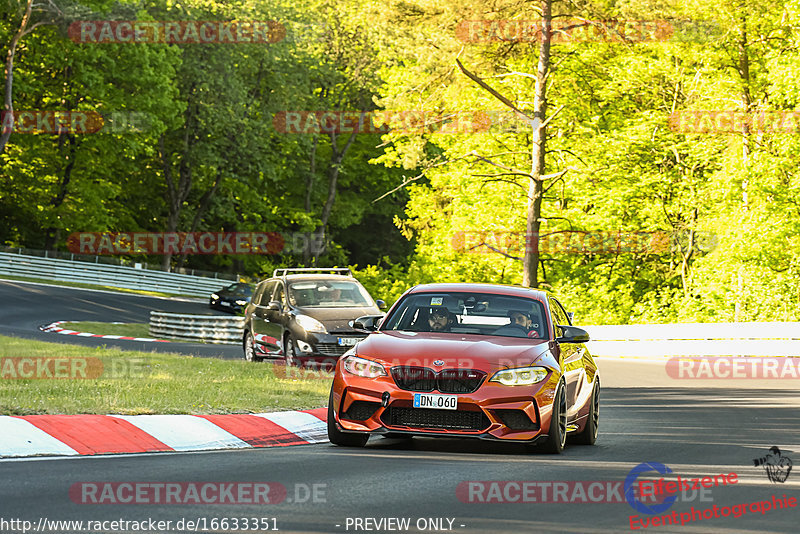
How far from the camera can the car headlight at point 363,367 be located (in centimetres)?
1107

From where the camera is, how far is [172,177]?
71.5 meters

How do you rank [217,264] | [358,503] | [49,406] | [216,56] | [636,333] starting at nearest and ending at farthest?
1. [358,503]
2. [49,406]
3. [636,333]
4. [216,56]
5. [217,264]

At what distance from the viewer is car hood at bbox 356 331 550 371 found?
10930mm

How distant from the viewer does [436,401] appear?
10789 mm

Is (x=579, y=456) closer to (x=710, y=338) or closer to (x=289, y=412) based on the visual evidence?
(x=289, y=412)

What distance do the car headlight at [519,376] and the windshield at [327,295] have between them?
36.5 ft

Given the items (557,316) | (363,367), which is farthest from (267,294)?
(363,367)

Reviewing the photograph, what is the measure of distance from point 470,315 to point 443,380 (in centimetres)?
148

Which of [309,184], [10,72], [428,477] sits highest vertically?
[10,72]

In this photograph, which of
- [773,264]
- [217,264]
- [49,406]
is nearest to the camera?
[49,406]

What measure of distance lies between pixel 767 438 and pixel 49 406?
24.8 feet

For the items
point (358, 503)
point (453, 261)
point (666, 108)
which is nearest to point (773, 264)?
point (666, 108)

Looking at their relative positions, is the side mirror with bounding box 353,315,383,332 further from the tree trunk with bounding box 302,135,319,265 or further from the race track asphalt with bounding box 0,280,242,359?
the tree trunk with bounding box 302,135,319,265

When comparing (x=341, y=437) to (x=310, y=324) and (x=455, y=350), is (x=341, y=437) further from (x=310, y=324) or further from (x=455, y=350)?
(x=310, y=324)
